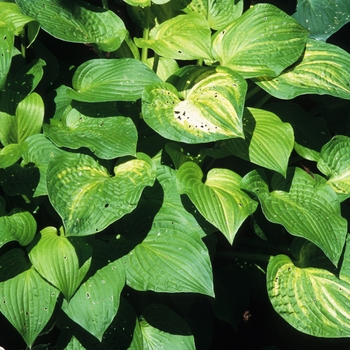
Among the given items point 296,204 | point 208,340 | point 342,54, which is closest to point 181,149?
point 296,204

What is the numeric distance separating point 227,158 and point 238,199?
1.66 feet

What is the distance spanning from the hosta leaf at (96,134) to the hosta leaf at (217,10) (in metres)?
0.61

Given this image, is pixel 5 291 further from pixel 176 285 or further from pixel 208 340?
pixel 208 340

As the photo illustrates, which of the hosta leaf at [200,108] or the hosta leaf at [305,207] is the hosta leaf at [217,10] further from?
the hosta leaf at [305,207]

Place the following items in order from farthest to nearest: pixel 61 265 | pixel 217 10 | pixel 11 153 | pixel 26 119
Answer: pixel 217 10 → pixel 26 119 → pixel 11 153 → pixel 61 265

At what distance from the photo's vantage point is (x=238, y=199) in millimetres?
1699

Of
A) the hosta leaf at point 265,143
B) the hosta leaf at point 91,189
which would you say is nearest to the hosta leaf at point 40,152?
the hosta leaf at point 91,189

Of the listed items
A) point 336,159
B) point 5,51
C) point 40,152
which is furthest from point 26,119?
point 336,159

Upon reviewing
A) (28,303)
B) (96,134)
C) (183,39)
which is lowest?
(28,303)

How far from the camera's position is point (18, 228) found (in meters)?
1.65

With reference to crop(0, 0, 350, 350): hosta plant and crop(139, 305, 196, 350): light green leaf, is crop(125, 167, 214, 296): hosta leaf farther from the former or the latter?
crop(139, 305, 196, 350): light green leaf

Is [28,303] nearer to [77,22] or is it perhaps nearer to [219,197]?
[219,197]

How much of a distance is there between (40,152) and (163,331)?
76 cm

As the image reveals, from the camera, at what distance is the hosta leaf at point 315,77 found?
1.82 m
